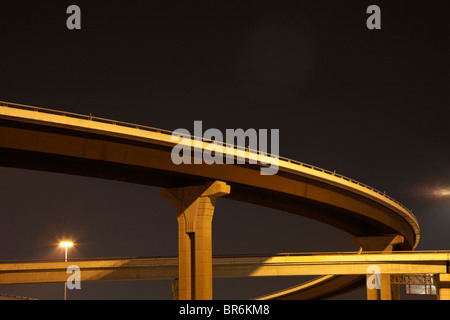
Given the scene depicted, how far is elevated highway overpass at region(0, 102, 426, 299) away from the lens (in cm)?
3838

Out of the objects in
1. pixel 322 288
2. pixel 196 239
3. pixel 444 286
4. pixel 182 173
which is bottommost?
pixel 444 286

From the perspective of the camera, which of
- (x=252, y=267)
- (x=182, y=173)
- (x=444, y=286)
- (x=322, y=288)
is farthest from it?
(x=322, y=288)

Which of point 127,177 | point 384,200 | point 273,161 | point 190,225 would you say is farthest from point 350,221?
point 127,177

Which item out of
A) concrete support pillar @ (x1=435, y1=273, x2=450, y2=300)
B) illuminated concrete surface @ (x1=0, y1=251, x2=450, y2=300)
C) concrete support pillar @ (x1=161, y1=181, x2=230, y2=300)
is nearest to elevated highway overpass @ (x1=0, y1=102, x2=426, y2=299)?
concrete support pillar @ (x1=161, y1=181, x2=230, y2=300)

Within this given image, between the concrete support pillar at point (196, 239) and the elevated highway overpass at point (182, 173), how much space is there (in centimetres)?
8

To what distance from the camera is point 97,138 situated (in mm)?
40906

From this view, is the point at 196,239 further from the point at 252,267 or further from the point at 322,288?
the point at 322,288

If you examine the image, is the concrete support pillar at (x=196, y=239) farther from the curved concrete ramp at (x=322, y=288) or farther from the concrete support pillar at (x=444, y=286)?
the curved concrete ramp at (x=322, y=288)

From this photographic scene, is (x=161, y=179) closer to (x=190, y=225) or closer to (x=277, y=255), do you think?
(x=190, y=225)

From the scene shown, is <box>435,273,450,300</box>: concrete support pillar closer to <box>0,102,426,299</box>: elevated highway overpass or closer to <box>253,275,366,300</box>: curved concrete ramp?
<box>0,102,426,299</box>: elevated highway overpass

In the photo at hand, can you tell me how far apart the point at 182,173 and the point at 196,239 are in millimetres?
5900

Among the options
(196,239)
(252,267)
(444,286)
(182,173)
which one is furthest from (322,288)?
(182,173)

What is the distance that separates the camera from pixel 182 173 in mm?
45688
